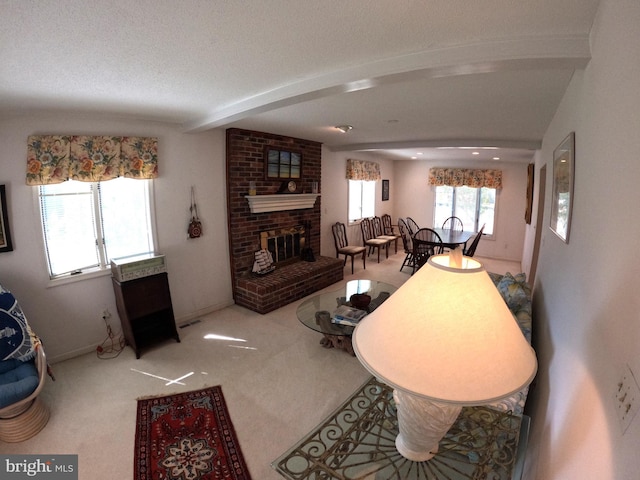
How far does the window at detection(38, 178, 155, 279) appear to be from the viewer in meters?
2.80

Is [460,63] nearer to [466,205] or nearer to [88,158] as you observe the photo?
[88,158]

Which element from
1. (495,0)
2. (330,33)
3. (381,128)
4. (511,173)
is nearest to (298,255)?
(381,128)

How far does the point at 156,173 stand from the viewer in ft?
10.7

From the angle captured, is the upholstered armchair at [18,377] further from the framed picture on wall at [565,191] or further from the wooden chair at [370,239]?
the wooden chair at [370,239]

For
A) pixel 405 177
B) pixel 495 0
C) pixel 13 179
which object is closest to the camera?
pixel 495 0

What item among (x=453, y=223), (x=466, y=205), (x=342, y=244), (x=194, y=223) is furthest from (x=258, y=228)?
(x=466, y=205)

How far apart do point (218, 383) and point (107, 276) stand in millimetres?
1586

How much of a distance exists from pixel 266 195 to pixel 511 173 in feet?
17.3

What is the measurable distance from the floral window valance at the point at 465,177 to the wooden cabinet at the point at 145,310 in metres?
6.09

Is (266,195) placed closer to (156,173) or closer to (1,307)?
(156,173)

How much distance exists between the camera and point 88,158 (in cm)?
283

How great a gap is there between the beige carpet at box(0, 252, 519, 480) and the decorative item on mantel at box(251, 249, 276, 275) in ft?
2.44

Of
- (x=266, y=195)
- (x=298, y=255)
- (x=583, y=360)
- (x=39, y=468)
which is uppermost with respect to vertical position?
(x=266, y=195)

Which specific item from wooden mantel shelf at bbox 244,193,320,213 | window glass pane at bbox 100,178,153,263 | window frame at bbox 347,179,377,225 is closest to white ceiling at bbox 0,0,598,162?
window glass pane at bbox 100,178,153,263
